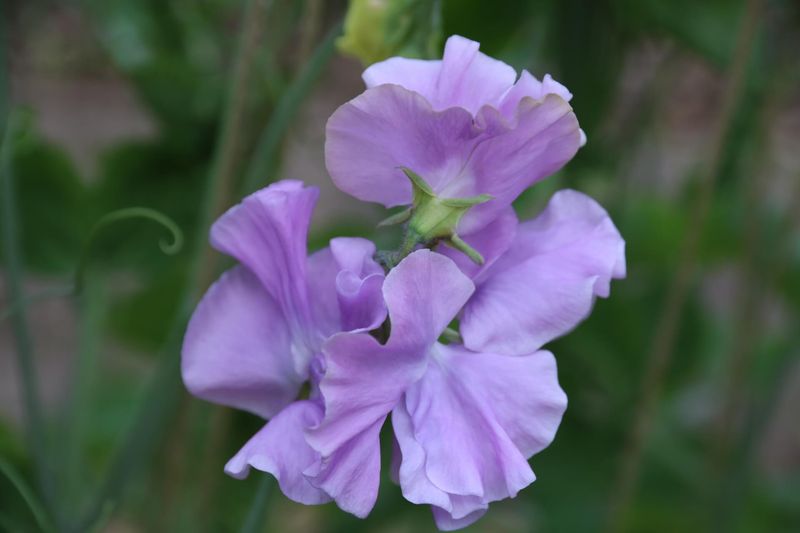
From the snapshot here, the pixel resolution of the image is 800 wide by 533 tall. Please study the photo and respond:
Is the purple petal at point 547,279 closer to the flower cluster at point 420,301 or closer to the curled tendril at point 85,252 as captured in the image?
the flower cluster at point 420,301

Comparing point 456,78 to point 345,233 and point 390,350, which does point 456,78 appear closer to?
point 390,350

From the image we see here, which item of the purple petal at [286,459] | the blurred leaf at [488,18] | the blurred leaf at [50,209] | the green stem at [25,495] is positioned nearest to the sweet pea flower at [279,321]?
the purple petal at [286,459]

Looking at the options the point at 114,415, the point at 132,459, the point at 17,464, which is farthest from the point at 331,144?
the point at 114,415

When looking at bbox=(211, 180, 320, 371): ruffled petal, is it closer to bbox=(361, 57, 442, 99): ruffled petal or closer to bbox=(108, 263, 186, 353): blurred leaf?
bbox=(361, 57, 442, 99): ruffled petal

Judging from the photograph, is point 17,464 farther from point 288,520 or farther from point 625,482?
point 288,520

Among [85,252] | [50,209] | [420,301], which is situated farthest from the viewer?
[50,209]

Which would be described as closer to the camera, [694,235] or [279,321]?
[279,321]

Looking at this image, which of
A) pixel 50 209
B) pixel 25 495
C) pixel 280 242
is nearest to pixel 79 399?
pixel 50 209
